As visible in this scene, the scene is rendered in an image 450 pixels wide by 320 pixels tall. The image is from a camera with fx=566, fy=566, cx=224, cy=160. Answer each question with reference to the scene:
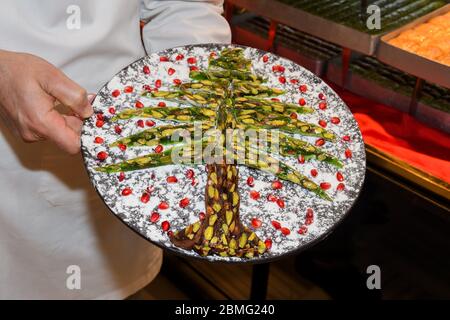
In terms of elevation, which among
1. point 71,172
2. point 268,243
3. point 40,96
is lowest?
point 71,172

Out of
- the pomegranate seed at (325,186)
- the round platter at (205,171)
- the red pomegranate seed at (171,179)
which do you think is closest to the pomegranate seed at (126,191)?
the round platter at (205,171)

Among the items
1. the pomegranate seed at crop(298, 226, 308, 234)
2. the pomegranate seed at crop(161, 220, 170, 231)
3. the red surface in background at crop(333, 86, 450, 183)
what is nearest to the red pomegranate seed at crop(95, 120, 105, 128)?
the pomegranate seed at crop(161, 220, 170, 231)

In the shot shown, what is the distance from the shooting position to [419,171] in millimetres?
1863

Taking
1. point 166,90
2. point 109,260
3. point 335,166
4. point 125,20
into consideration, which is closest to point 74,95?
point 166,90

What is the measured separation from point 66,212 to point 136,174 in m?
0.66

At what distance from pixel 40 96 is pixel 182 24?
0.63 m

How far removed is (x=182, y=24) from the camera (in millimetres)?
1862

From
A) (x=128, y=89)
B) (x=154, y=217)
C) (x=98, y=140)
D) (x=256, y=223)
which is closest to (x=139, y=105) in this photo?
(x=128, y=89)

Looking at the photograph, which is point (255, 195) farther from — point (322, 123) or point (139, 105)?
point (139, 105)

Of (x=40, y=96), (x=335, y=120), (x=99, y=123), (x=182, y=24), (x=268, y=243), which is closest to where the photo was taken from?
(x=268, y=243)

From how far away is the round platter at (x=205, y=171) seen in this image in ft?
→ 4.30

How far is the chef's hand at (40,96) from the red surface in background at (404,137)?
1050mm

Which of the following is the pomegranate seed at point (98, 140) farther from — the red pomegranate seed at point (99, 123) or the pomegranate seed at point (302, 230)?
the pomegranate seed at point (302, 230)

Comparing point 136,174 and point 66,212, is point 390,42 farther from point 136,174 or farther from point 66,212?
point 66,212
